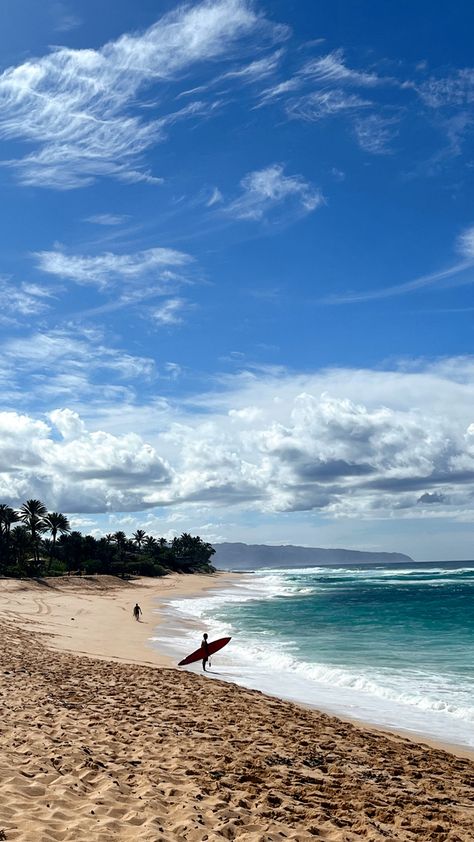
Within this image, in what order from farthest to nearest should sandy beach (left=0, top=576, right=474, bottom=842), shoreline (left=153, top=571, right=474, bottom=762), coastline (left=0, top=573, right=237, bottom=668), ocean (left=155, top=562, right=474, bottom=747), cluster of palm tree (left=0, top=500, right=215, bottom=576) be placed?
cluster of palm tree (left=0, top=500, right=215, bottom=576) → coastline (left=0, top=573, right=237, bottom=668) → ocean (left=155, top=562, right=474, bottom=747) → shoreline (left=153, top=571, right=474, bottom=762) → sandy beach (left=0, top=576, right=474, bottom=842)

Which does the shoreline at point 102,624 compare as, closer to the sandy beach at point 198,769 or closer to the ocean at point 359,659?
the ocean at point 359,659

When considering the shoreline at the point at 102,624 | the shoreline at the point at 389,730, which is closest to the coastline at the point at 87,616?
the shoreline at the point at 102,624

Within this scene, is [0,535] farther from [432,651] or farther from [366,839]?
[366,839]

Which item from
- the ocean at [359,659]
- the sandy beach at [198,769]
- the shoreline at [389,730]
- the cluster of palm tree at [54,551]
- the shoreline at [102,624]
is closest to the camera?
the sandy beach at [198,769]

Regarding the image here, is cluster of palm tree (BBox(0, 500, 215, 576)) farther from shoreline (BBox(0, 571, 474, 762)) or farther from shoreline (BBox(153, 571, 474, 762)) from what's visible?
shoreline (BBox(153, 571, 474, 762))

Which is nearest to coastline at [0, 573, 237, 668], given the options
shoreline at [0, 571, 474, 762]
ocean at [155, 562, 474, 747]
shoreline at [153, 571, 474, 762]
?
shoreline at [0, 571, 474, 762]

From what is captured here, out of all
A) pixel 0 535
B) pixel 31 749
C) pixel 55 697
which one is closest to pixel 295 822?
pixel 31 749

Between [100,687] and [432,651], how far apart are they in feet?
59.6

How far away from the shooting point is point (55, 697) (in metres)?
13.0

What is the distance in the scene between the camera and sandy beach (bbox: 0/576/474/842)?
6.91 m

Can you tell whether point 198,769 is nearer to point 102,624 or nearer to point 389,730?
point 389,730

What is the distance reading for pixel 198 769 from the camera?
8867 millimetres

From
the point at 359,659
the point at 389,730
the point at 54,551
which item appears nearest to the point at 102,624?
the point at 359,659

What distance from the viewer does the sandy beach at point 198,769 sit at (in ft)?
22.7
